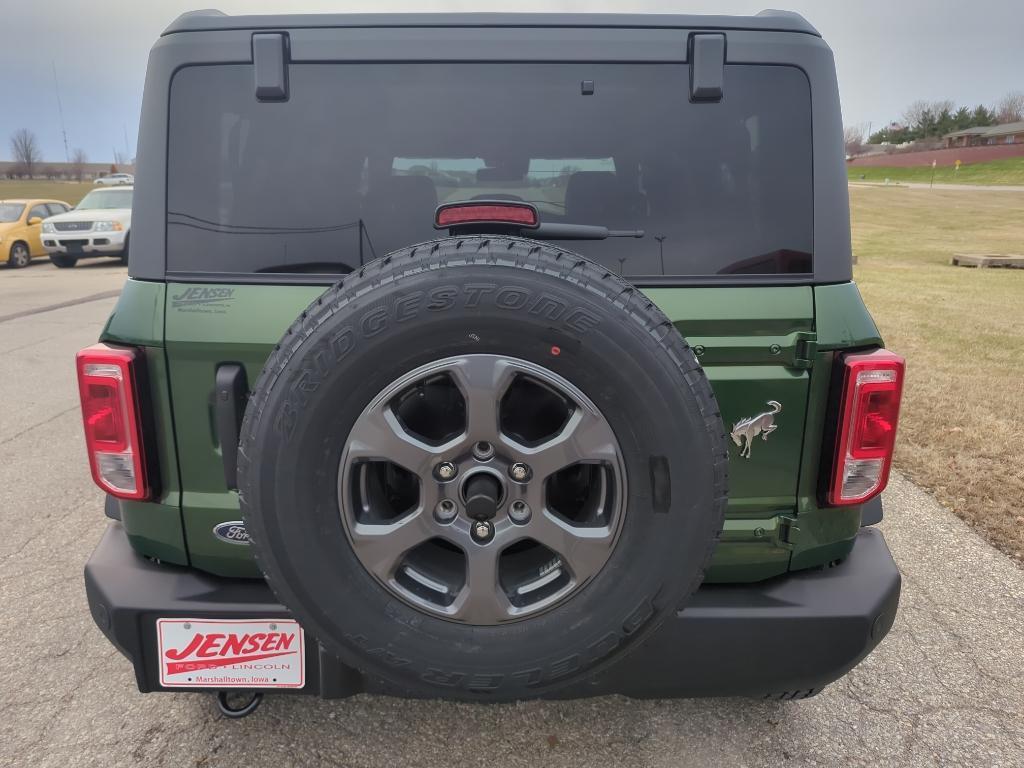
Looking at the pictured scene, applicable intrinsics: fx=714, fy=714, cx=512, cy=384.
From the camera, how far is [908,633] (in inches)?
115

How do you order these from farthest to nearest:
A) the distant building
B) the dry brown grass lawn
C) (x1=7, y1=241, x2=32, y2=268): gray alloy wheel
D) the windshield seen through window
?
the distant building → the windshield seen through window → (x1=7, y1=241, x2=32, y2=268): gray alloy wheel → the dry brown grass lawn

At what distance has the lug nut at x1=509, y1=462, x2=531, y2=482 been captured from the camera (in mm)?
1554

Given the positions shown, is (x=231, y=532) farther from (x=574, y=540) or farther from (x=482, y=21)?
(x=482, y=21)

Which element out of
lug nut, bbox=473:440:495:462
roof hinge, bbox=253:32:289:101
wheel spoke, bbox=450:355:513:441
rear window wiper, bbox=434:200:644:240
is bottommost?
lug nut, bbox=473:440:495:462

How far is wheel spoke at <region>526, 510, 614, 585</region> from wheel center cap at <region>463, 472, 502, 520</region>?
100 millimetres

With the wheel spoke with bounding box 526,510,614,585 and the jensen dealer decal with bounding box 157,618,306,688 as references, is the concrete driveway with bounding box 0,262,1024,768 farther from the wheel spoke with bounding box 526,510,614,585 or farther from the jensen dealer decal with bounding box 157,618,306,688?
the wheel spoke with bounding box 526,510,614,585

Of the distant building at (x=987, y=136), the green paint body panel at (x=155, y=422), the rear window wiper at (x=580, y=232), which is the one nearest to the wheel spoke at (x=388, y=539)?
the green paint body panel at (x=155, y=422)

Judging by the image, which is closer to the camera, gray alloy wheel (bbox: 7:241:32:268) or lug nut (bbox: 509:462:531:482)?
lug nut (bbox: 509:462:531:482)

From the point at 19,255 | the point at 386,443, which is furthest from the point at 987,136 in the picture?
the point at 386,443

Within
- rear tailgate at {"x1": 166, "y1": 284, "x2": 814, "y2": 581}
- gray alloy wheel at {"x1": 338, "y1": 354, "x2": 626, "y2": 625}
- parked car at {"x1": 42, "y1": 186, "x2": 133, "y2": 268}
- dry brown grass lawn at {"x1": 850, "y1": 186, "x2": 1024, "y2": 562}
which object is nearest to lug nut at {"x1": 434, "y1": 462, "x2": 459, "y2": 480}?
gray alloy wheel at {"x1": 338, "y1": 354, "x2": 626, "y2": 625}

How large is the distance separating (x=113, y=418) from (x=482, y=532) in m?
1.03

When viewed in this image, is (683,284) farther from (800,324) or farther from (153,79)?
(153,79)

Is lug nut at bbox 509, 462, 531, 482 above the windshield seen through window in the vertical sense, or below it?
below

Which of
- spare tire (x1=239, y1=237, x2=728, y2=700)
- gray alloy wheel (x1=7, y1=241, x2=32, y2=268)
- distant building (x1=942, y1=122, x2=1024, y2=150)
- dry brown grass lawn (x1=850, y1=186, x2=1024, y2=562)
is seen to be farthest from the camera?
distant building (x1=942, y1=122, x2=1024, y2=150)
